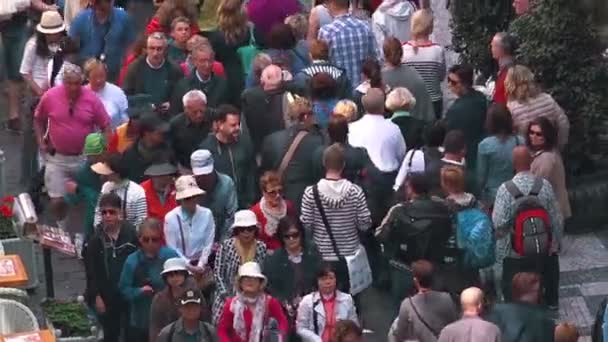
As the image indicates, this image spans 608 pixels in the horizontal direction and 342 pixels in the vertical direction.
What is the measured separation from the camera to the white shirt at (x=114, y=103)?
18781 millimetres

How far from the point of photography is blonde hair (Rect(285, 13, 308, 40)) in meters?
20.2

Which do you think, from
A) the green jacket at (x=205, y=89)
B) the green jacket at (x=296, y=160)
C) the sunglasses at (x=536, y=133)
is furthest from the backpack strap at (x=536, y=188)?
the green jacket at (x=205, y=89)

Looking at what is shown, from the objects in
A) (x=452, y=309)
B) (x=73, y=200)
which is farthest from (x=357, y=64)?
(x=452, y=309)

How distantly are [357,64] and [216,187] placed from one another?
138 inches

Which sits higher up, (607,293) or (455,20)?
(455,20)

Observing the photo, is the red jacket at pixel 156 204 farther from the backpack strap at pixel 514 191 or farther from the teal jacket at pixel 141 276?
the backpack strap at pixel 514 191

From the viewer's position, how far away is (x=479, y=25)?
2119 cm

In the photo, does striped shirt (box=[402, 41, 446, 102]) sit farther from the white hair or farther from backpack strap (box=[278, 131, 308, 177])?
backpack strap (box=[278, 131, 308, 177])

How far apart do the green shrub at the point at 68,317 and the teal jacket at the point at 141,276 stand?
15.5 inches

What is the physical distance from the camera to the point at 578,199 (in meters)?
19.2

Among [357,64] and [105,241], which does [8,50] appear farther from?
[105,241]

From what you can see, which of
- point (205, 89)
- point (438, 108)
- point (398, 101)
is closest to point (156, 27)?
point (205, 89)

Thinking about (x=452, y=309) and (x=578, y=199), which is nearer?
(x=452, y=309)

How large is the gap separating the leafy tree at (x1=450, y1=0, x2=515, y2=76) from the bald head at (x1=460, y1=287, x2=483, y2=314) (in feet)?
22.2
